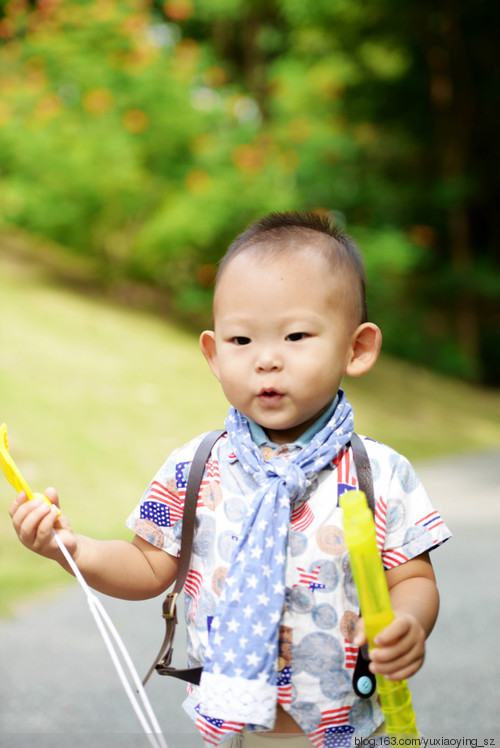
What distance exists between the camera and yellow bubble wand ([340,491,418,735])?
3.74 feet

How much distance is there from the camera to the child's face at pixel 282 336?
1520mm

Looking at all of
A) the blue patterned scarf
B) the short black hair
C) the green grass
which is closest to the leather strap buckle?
the blue patterned scarf

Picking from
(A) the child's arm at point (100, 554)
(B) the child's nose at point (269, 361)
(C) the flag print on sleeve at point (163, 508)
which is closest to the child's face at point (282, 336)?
(B) the child's nose at point (269, 361)

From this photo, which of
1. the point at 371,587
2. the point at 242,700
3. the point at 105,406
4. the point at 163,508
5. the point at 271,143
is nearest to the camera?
the point at 371,587

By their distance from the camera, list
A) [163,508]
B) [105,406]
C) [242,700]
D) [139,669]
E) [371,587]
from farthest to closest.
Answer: [105,406]
[139,669]
[163,508]
[242,700]
[371,587]

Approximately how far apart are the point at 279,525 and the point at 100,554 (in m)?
0.34

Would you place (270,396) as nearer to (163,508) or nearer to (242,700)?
(163,508)

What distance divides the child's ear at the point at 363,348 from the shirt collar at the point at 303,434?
0.08 metres

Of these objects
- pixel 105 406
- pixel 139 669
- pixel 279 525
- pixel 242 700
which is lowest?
pixel 242 700

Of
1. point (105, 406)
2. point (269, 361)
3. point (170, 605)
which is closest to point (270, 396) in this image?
point (269, 361)

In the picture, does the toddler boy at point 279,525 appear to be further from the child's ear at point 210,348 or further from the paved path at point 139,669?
the paved path at point 139,669

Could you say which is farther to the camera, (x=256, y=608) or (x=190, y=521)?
(x=190, y=521)

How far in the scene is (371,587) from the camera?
117 cm

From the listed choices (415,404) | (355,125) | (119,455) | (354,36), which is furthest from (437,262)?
(119,455)
